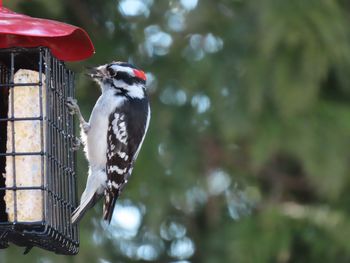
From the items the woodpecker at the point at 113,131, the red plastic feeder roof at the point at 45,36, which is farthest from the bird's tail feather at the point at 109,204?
the red plastic feeder roof at the point at 45,36

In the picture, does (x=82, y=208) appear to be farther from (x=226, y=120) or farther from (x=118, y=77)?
(x=226, y=120)

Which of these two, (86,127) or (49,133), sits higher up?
(49,133)

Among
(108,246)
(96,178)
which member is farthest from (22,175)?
(108,246)

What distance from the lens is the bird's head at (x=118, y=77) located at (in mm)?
7059

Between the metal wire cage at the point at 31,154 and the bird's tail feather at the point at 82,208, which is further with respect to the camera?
the bird's tail feather at the point at 82,208

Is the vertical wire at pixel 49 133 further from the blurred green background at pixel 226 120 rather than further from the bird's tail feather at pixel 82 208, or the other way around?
the blurred green background at pixel 226 120

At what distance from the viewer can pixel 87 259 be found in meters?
8.76

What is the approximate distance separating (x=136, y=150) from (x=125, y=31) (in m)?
3.14

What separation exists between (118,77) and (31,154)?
1.31 m

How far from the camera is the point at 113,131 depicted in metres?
6.99

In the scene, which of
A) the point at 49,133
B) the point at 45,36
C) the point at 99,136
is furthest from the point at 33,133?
the point at 99,136

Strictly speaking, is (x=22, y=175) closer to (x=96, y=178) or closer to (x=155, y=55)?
(x=96, y=178)

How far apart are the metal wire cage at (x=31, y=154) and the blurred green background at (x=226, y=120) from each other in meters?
2.52

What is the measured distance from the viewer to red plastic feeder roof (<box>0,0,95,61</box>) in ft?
18.4
